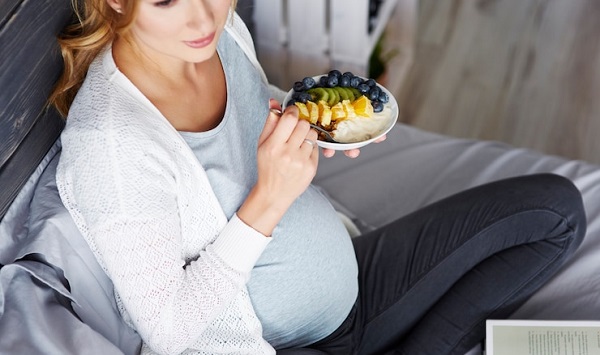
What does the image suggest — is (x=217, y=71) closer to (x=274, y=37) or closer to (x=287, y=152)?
(x=287, y=152)

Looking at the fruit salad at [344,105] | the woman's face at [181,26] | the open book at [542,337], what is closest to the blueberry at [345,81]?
the fruit salad at [344,105]

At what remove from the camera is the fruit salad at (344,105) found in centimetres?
118

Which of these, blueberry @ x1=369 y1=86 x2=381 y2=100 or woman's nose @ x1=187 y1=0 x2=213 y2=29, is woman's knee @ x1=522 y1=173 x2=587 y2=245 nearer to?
blueberry @ x1=369 y1=86 x2=381 y2=100

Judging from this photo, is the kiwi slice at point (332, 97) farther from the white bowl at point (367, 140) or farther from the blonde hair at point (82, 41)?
the blonde hair at point (82, 41)

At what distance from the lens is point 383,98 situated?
1.25 m

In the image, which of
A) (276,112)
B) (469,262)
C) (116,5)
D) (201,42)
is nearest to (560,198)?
(469,262)

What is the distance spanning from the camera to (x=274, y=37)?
226cm

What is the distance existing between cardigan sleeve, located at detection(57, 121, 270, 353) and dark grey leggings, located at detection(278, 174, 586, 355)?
0.38 metres

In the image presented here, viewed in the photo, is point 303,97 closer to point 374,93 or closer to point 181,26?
point 374,93

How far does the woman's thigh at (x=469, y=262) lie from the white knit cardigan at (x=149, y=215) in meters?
0.39

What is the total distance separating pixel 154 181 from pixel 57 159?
257mm

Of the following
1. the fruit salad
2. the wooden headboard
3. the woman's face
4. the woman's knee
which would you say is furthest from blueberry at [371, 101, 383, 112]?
the wooden headboard

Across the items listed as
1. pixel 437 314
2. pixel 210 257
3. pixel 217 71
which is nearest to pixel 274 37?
pixel 217 71

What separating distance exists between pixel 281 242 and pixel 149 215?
28 cm
